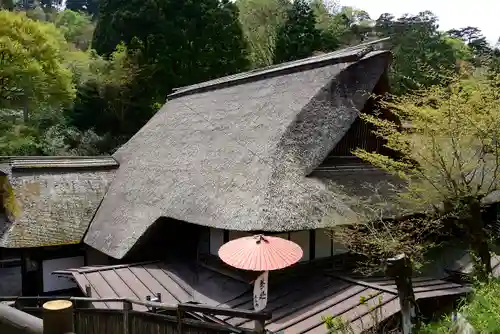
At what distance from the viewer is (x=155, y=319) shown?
251 inches

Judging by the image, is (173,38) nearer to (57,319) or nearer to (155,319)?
(155,319)

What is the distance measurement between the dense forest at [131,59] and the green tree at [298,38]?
0.06 metres

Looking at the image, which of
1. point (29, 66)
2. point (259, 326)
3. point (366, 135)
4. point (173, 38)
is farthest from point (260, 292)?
point (173, 38)

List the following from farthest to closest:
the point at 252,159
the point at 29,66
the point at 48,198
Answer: the point at 29,66 → the point at 48,198 → the point at 252,159

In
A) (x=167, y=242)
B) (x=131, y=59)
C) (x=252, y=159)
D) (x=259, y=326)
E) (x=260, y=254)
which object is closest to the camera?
(x=259, y=326)

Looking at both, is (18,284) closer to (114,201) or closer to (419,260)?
(114,201)

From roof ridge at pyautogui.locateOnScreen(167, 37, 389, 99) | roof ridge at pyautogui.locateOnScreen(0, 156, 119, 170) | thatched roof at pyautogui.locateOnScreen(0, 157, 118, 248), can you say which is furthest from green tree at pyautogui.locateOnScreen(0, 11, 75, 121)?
roof ridge at pyautogui.locateOnScreen(167, 37, 389, 99)

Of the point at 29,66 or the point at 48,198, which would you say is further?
the point at 29,66

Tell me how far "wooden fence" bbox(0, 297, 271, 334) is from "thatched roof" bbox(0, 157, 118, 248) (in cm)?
353

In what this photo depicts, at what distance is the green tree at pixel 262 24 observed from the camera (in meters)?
30.9

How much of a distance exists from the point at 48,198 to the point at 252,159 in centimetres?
610

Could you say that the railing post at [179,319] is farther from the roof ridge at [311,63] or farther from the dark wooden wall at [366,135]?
the roof ridge at [311,63]

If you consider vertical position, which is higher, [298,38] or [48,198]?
[298,38]

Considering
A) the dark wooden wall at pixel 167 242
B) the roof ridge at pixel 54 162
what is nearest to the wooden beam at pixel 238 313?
the dark wooden wall at pixel 167 242
